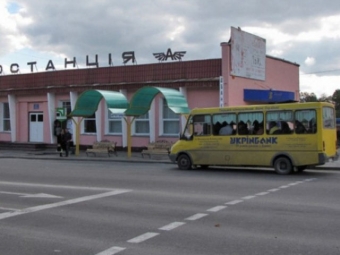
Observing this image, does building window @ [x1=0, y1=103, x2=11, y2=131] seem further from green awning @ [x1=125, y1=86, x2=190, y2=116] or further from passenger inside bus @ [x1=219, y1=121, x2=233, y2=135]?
passenger inside bus @ [x1=219, y1=121, x2=233, y2=135]

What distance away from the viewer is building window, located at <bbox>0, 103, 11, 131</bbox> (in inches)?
1427

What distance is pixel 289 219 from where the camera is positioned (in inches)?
336

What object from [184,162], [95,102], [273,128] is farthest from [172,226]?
[95,102]

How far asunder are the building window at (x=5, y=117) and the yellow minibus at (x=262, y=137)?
21090 millimetres

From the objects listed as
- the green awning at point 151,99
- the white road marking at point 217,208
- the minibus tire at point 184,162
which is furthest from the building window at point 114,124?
the white road marking at point 217,208

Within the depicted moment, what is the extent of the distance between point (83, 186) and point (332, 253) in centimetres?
863

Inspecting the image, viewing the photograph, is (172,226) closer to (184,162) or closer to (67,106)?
(184,162)

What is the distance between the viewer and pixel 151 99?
25.7 metres

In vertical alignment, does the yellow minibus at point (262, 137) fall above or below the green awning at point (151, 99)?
below

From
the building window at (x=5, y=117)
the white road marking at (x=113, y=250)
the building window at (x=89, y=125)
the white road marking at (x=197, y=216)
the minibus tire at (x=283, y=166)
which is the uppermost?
the building window at (x=5, y=117)

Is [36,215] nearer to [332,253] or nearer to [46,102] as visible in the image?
[332,253]

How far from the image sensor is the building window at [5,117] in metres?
36.2

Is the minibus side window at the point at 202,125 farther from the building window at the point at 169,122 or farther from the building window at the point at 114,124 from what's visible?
the building window at the point at 114,124

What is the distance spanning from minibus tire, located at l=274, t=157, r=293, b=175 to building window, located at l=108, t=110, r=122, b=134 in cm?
1504
